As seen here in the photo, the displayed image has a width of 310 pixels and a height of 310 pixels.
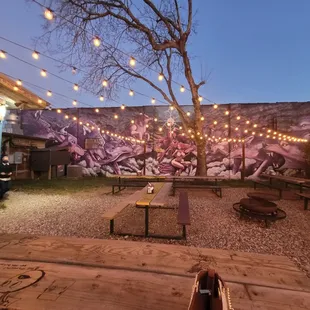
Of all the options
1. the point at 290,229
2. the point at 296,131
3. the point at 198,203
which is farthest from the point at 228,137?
the point at 290,229

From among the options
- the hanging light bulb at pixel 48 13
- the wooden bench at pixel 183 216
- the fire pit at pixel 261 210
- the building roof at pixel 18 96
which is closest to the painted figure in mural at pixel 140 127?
the building roof at pixel 18 96

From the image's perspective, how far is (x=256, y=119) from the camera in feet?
38.1

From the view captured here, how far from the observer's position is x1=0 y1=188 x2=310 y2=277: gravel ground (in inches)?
129

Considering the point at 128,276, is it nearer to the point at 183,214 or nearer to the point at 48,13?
the point at 183,214

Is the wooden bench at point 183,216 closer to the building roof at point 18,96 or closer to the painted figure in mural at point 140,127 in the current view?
the building roof at point 18,96

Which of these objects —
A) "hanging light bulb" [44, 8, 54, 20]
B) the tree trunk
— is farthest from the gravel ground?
"hanging light bulb" [44, 8, 54, 20]

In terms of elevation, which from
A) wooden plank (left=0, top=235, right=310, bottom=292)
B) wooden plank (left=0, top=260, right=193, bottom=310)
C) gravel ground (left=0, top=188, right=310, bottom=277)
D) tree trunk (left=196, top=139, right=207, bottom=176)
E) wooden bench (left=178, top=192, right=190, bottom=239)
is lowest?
gravel ground (left=0, top=188, right=310, bottom=277)

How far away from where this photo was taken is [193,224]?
419cm

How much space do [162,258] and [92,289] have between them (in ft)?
2.15

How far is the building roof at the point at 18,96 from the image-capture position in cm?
490

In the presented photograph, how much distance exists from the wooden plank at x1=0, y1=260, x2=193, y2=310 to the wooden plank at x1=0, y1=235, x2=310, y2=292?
0.15 metres

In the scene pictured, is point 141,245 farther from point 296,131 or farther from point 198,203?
point 296,131

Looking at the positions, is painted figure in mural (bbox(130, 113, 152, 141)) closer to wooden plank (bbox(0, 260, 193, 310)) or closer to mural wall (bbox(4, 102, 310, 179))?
mural wall (bbox(4, 102, 310, 179))

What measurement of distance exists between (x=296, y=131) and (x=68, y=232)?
42.3ft
